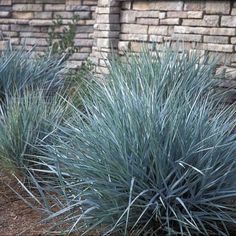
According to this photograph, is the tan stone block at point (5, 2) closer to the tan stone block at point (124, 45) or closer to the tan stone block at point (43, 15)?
the tan stone block at point (43, 15)

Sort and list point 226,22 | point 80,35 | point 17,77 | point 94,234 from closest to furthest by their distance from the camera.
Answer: point 94,234 < point 226,22 < point 17,77 < point 80,35

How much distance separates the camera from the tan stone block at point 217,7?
18.2 feet

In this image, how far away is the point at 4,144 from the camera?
437 cm

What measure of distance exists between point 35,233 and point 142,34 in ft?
11.3

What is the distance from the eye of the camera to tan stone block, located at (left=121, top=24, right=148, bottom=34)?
6.41 m

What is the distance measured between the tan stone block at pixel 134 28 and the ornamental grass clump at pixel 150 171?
2.82 m

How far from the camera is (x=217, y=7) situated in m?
5.62

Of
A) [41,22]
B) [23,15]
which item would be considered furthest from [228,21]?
[23,15]

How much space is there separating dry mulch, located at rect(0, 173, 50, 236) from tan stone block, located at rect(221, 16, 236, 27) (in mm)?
2674

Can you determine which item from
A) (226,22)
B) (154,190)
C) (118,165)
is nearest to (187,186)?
(154,190)

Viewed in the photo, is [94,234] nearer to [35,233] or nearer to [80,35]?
[35,233]

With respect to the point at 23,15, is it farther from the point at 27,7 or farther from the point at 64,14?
the point at 64,14

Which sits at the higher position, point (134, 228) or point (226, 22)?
point (226, 22)

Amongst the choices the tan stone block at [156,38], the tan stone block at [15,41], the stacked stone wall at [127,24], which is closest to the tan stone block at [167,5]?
the stacked stone wall at [127,24]
